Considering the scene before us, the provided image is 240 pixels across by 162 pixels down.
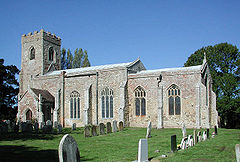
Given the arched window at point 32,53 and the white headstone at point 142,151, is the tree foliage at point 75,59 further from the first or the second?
the white headstone at point 142,151

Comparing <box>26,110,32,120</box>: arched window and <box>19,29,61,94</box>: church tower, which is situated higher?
<box>19,29,61,94</box>: church tower

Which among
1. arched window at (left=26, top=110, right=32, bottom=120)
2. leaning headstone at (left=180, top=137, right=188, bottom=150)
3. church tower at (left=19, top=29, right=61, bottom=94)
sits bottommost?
leaning headstone at (left=180, top=137, right=188, bottom=150)

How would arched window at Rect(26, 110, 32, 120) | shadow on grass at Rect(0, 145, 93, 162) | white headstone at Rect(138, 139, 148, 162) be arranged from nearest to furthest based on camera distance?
1. white headstone at Rect(138, 139, 148, 162)
2. shadow on grass at Rect(0, 145, 93, 162)
3. arched window at Rect(26, 110, 32, 120)

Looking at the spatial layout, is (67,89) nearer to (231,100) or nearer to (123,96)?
(123,96)

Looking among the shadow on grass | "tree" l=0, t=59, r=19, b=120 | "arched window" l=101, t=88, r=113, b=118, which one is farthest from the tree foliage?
the shadow on grass

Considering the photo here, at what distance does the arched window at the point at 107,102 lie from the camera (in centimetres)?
2884

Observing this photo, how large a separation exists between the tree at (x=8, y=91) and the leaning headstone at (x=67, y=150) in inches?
1391

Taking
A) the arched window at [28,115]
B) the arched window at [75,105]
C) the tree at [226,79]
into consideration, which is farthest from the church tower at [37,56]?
the tree at [226,79]

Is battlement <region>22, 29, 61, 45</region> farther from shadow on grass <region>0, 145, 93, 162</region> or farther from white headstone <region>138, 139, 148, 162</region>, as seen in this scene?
white headstone <region>138, 139, 148, 162</region>

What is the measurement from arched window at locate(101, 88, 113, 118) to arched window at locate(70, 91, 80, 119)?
11.0 feet

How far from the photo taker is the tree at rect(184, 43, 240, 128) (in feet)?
114

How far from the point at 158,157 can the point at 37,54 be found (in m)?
29.7

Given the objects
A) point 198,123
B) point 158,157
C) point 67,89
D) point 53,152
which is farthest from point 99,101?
point 158,157

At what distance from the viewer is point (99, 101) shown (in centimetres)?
2952
